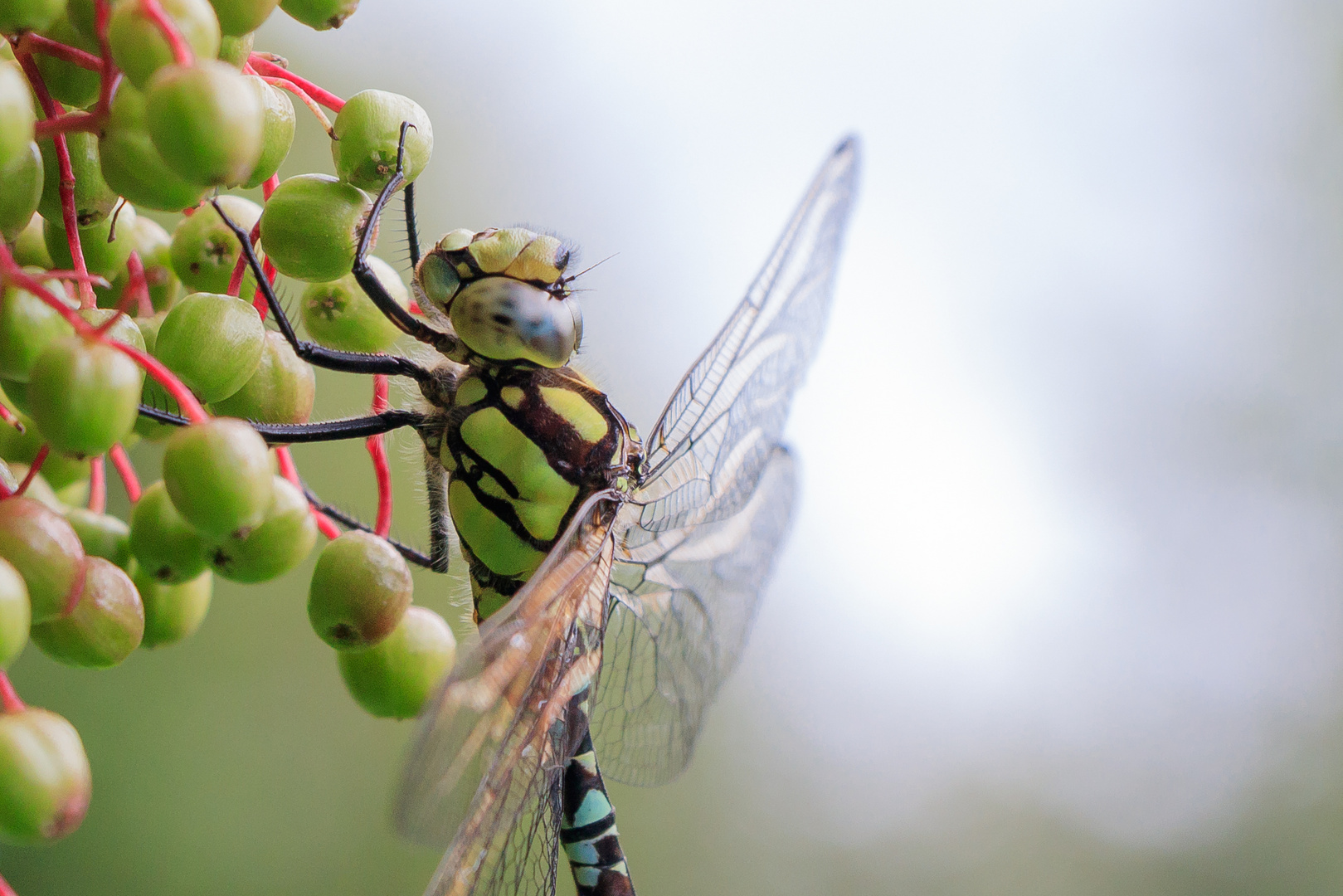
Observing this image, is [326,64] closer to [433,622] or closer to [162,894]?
[162,894]

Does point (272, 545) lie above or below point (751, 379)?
below

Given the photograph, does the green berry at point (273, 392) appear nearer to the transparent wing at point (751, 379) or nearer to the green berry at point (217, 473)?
the green berry at point (217, 473)

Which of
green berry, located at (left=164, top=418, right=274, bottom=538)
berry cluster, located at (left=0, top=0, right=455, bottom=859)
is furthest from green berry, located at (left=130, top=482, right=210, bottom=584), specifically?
green berry, located at (left=164, top=418, right=274, bottom=538)

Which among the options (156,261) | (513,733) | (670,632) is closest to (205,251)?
(156,261)

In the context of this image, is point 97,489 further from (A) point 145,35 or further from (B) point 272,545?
(A) point 145,35

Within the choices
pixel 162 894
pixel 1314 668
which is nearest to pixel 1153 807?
pixel 1314 668

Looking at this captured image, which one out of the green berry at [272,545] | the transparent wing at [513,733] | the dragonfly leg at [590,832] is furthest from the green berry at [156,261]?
the dragonfly leg at [590,832]

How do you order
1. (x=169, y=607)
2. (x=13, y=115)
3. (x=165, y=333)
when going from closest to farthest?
(x=13, y=115)
(x=165, y=333)
(x=169, y=607)

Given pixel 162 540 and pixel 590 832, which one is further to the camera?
pixel 590 832
